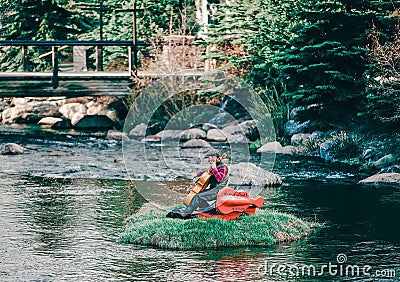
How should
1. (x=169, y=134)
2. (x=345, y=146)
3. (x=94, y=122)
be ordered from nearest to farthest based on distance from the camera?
(x=345, y=146), (x=169, y=134), (x=94, y=122)

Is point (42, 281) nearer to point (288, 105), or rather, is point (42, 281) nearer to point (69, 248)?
point (69, 248)

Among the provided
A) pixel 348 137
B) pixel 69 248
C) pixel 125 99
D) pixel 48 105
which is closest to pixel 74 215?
pixel 69 248

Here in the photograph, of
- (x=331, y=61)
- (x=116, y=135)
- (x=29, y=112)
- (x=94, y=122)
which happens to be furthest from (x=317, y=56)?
(x=29, y=112)

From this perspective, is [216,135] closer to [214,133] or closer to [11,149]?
[214,133]

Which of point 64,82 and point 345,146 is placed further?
point 64,82

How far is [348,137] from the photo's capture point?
920 inches

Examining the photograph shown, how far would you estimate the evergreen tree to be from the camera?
78.4 ft

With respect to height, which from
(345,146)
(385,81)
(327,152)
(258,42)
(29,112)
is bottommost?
(327,152)

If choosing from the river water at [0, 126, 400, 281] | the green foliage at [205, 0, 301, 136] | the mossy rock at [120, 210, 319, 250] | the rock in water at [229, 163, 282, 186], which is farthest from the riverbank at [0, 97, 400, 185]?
Result: the mossy rock at [120, 210, 319, 250]

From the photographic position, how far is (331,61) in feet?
78.9

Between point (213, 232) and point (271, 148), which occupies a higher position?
point (271, 148)

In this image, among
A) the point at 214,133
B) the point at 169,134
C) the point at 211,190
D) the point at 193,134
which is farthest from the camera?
the point at 169,134

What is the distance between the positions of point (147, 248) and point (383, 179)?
7.62 m

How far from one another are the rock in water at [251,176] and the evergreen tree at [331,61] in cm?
490
